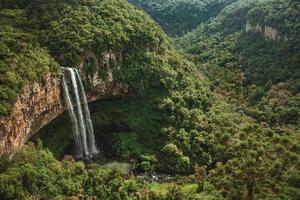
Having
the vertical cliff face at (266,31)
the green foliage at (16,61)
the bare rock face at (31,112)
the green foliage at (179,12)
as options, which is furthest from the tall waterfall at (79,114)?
the green foliage at (179,12)

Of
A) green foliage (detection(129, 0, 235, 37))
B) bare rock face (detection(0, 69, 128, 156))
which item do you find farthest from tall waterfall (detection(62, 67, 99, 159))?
green foliage (detection(129, 0, 235, 37))

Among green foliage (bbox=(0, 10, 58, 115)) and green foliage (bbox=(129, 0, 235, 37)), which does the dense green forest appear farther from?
green foliage (bbox=(129, 0, 235, 37))

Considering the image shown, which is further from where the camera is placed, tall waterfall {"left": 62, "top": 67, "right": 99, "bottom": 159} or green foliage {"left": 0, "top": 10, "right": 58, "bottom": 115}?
tall waterfall {"left": 62, "top": 67, "right": 99, "bottom": 159}

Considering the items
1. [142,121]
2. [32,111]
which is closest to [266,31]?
[142,121]

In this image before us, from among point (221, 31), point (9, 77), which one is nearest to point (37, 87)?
point (9, 77)

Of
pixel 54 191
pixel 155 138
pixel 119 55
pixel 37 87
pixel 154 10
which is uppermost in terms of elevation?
pixel 154 10

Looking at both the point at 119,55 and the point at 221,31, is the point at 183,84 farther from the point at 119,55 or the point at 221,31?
the point at 221,31
